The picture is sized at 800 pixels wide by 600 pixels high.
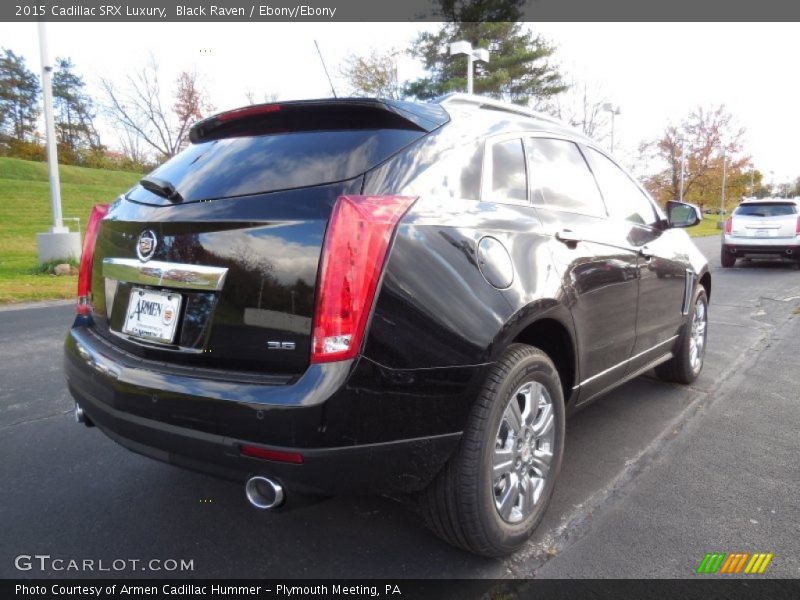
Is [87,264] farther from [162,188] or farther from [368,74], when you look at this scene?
[368,74]

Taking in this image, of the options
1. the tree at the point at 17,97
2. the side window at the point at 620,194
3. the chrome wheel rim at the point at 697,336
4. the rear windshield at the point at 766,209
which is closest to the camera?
the side window at the point at 620,194

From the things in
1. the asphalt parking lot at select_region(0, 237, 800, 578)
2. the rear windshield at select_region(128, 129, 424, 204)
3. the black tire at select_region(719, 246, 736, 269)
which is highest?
the rear windshield at select_region(128, 129, 424, 204)

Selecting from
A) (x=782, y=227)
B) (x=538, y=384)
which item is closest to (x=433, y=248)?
(x=538, y=384)

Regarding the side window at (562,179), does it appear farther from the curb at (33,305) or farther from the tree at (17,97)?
the tree at (17,97)

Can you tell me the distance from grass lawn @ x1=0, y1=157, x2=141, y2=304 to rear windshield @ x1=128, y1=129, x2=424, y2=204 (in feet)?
27.1

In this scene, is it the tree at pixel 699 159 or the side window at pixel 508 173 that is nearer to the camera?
the side window at pixel 508 173

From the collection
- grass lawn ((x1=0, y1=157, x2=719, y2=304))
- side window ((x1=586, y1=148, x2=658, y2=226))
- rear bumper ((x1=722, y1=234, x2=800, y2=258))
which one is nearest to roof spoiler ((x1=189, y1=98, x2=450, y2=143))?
side window ((x1=586, y1=148, x2=658, y2=226))

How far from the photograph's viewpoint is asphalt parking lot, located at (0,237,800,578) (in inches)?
90.2

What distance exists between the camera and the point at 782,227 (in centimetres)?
1320

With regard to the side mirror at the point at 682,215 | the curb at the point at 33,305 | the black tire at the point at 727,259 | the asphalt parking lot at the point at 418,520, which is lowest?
the asphalt parking lot at the point at 418,520

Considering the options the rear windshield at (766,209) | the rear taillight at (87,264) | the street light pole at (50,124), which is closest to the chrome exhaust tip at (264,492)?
the rear taillight at (87,264)

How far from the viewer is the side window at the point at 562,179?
275 cm

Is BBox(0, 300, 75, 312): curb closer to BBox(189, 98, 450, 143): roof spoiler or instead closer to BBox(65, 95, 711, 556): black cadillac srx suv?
BBox(65, 95, 711, 556): black cadillac srx suv

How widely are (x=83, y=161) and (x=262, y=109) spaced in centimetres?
5419
